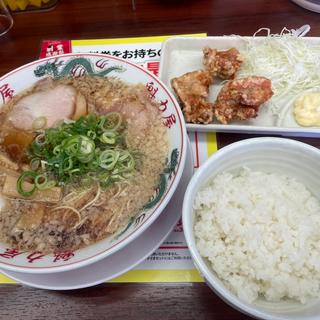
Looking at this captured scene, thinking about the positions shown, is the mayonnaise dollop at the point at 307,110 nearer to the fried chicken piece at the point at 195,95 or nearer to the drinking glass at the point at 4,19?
the fried chicken piece at the point at 195,95

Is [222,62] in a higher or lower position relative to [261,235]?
higher

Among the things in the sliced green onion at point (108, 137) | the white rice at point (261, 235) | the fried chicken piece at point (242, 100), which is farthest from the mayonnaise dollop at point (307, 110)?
the sliced green onion at point (108, 137)

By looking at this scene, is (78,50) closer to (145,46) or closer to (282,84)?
(145,46)

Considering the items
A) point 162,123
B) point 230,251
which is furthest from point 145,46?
point 230,251

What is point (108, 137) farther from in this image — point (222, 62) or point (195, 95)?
point (222, 62)

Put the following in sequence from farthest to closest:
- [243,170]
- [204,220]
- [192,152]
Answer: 1. [192,152]
2. [243,170]
3. [204,220]

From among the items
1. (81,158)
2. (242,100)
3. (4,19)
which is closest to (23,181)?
(81,158)

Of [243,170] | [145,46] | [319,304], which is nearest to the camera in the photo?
[319,304]
